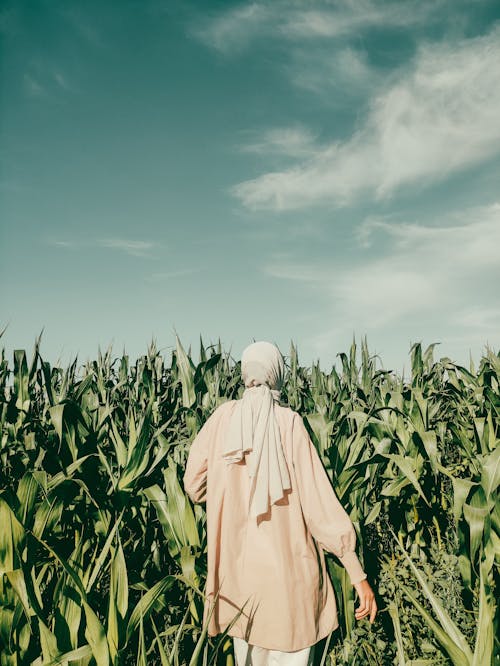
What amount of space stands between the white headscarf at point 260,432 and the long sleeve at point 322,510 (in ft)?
0.23

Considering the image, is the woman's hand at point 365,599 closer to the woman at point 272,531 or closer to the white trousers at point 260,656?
the woman at point 272,531

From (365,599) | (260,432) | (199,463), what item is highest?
(260,432)

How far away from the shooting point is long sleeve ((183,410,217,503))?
1882 millimetres

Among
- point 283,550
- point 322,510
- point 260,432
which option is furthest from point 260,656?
point 260,432

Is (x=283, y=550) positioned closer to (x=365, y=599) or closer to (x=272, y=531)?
(x=272, y=531)

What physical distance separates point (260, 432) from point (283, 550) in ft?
1.35

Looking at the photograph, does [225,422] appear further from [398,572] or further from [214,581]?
[398,572]

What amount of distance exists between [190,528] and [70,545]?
3.05ft

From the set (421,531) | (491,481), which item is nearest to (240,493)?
(491,481)

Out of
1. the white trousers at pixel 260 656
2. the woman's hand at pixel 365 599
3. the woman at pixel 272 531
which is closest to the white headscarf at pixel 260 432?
the woman at pixel 272 531

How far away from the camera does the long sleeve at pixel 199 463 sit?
188 cm

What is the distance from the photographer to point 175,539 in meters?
2.38

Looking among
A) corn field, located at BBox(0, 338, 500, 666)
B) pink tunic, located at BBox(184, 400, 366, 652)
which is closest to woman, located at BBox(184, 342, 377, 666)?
pink tunic, located at BBox(184, 400, 366, 652)

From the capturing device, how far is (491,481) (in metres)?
2.18
